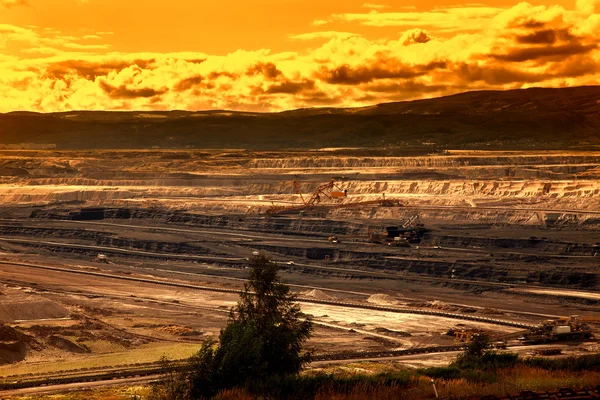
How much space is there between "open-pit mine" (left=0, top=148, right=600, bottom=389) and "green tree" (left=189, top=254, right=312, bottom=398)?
37.8 ft

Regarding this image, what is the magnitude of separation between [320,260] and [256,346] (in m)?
63.2

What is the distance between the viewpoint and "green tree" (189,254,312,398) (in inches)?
1513

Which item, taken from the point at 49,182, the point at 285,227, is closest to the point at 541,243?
the point at 285,227

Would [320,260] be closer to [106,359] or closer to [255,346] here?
[106,359]

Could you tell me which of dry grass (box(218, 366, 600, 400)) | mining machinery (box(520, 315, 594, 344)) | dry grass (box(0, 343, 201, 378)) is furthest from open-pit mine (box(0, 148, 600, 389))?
dry grass (box(218, 366, 600, 400))

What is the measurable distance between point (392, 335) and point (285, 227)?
59.2 meters

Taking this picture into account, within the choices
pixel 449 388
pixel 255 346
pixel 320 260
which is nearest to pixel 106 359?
pixel 255 346

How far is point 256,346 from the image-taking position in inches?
1529

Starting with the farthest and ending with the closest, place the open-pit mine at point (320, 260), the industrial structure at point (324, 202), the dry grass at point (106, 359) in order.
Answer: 1. the industrial structure at point (324, 202)
2. the open-pit mine at point (320, 260)
3. the dry grass at point (106, 359)

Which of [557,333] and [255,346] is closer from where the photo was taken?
[255,346]

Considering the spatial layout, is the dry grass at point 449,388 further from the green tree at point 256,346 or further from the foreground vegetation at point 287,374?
the green tree at point 256,346

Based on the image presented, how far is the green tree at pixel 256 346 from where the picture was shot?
3844 cm

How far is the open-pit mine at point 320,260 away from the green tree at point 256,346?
11.5 metres

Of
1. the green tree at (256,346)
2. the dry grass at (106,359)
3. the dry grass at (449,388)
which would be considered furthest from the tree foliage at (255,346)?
the dry grass at (106,359)
